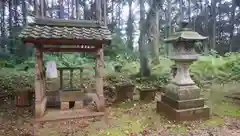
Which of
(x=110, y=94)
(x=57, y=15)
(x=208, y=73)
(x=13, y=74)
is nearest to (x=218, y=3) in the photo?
(x=208, y=73)

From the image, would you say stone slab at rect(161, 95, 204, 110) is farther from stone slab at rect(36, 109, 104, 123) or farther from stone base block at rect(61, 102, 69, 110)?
stone base block at rect(61, 102, 69, 110)

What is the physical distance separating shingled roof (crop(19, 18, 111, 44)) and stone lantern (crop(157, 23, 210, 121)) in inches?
74.8

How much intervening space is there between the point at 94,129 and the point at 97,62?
149 centimetres

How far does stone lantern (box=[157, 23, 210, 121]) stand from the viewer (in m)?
4.49

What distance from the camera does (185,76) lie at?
480cm

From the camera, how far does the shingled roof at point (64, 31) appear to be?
3.41 metres

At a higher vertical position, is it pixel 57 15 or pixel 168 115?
pixel 57 15

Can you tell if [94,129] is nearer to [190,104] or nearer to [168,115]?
[168,115]

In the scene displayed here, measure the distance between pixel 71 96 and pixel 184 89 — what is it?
2.73 meters

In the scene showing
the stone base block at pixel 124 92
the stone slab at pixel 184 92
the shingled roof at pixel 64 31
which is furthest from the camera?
the stone base block at pixel 124 92

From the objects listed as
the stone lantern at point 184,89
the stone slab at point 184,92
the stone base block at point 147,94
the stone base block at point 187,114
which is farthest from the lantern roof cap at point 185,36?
the stone base block at point 147,94

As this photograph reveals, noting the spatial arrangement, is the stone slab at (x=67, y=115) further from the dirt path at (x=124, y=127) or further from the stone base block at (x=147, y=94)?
the stone base block at (x=147, y=94)

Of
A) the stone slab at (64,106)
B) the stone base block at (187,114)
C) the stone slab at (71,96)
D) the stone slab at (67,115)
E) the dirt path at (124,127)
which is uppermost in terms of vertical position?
the stone slab at (71,96)

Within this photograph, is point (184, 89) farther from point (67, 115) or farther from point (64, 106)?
point (64, 106)
